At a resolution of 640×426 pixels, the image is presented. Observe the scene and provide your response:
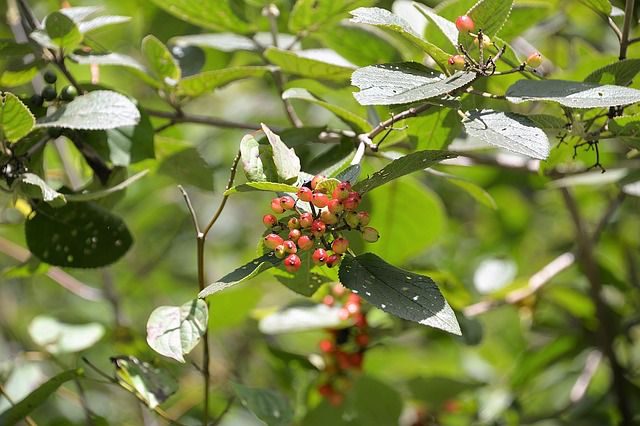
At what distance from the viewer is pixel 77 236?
139cm

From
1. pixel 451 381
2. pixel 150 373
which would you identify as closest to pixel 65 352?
pixel 150 373

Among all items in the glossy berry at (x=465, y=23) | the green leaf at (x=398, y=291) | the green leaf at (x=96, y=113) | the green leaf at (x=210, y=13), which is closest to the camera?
the green leaf at (x=398, y=291)

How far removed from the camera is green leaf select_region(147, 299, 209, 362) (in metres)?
1.08

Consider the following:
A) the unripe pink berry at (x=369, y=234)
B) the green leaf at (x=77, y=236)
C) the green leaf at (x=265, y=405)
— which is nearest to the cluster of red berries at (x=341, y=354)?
the green leaf at (x=265, y=405)

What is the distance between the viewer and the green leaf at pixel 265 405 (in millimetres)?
1355

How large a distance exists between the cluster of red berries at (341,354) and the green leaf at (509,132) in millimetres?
773

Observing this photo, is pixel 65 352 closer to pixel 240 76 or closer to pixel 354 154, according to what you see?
pixel 240 76

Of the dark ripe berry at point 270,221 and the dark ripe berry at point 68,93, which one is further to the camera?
the dark ripe berry at point 68,93

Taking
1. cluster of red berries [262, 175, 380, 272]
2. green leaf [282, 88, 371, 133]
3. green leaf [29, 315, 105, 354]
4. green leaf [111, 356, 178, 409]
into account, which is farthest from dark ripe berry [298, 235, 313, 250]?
green leaf [29, 315, 105, 354]

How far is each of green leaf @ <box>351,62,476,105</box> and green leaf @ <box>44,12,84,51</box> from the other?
20.2 inches

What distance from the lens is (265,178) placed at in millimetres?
1001

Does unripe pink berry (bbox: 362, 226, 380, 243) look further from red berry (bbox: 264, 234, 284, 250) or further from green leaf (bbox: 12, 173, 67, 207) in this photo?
green leaf (bbox: 12, 173, 67, 207)

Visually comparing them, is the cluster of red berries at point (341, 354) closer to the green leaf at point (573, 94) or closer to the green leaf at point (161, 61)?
the green leaf at point (161, 61)

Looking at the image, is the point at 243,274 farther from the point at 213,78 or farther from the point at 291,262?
the point at 213,78
